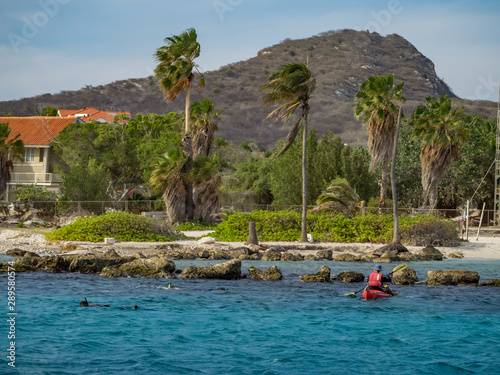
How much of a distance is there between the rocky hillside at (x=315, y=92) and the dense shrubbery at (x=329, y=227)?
68.1 metres

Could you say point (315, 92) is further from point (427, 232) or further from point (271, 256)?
point (271, 256)

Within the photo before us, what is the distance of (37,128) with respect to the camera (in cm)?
5588

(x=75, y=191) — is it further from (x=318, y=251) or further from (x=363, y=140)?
(x=363, y=140)

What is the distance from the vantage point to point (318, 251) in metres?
29.5

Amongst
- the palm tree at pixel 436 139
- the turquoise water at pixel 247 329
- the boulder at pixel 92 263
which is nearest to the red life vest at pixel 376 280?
the turquoise water at pixel 247 329

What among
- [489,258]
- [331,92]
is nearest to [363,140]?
[331,92]

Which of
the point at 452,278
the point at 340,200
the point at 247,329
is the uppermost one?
the point at 340,200

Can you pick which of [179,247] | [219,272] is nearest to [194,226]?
[179,247]

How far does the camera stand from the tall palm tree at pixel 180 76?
37.7 meters

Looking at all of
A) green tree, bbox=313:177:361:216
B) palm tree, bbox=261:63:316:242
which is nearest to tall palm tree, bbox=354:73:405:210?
green tree, bbox=313:177:361:216

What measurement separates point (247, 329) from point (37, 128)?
4411 cm

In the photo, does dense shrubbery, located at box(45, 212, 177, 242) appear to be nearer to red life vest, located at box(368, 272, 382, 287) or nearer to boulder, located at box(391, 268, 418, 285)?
boulder, located at box(391, 268, 418, 285)

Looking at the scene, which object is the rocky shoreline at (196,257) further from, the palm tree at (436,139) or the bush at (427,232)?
the palm tree at (436,139)

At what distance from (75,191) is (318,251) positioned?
65.7 ft
